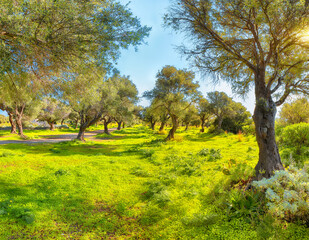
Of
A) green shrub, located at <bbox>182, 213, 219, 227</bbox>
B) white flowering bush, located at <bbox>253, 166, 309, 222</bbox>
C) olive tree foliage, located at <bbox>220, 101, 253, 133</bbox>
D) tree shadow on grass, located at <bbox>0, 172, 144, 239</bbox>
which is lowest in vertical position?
tree shadow on grass, located at <bbox>0, 172, 144, 239</bbox>

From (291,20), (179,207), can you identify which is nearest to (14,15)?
(179,207)

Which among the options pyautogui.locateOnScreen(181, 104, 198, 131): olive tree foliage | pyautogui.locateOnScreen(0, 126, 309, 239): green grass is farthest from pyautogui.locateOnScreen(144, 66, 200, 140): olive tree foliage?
pyautogui.locateOnScreen(0, 126, 309, 239): green grass

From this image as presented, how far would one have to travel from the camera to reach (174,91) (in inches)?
930

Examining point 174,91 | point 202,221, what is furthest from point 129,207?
point 174,91

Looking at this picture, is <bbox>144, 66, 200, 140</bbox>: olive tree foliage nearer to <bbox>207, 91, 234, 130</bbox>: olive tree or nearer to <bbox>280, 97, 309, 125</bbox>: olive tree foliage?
<bbox>207, 91, 234, 130</bbox>: olive tree

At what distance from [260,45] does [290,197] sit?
5.98 m

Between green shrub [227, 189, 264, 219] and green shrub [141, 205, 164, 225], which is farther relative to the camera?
green shrub [141, 205, 164, 225]

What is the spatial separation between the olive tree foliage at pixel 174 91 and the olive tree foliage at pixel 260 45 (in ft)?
43.1

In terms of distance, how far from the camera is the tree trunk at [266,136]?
6.44 metres

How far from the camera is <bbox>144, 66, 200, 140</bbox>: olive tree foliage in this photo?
22.5 metres

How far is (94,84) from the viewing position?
10312mm

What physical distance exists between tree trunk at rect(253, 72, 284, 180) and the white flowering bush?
1.54 meters

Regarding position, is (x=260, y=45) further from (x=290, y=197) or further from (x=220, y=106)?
(x=220, y=106)

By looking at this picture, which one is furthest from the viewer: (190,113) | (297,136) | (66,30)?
(190,113)
